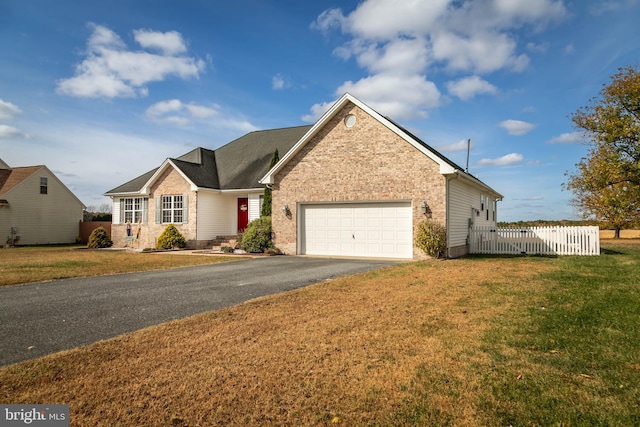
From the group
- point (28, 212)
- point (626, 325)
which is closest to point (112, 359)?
point (626, 325)

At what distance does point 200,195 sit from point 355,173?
404 inches

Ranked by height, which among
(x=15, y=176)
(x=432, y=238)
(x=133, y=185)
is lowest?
(x=432, y=238)

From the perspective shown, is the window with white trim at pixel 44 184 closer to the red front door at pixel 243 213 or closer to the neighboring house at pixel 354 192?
the neighboring house at pixel 354 192

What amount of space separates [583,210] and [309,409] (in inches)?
1634

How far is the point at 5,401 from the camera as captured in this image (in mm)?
3494

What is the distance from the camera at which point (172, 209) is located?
77.0ft

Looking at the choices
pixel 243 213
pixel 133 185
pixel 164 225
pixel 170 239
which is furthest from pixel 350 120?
pixel 133 185

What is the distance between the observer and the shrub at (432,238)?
1534 cm

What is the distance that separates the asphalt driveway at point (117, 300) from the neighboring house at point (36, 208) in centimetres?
2388

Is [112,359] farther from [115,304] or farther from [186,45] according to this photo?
[186,45]

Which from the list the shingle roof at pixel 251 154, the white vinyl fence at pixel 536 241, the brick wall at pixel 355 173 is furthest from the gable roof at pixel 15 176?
the white vinyl fence at pixel 536 241

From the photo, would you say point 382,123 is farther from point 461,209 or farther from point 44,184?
point 44,184

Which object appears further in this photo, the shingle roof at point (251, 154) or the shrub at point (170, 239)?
the shingle roof at point (251, 154)
